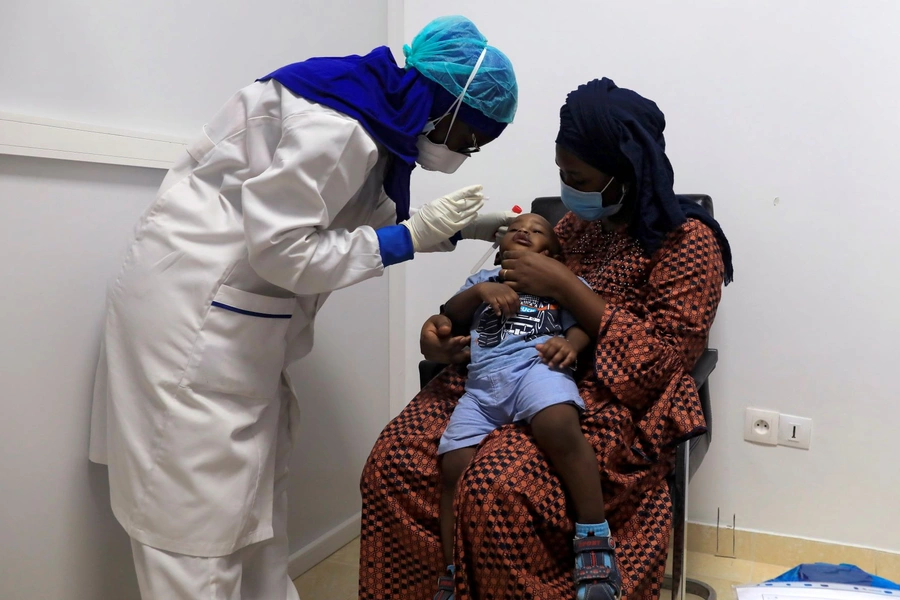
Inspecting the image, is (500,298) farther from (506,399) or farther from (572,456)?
(572,456)

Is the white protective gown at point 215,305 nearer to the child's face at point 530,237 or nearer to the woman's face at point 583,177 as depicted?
the child's face at point 530,237

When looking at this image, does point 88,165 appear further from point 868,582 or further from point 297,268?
point 868,582

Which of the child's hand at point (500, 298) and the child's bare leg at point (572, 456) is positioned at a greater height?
the child's hand at point (500, 298)

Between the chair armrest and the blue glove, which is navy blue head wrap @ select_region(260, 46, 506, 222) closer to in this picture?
the blue glove

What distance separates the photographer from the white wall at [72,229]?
1250mm

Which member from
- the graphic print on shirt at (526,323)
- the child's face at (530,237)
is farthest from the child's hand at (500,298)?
the child's face at (530,237)

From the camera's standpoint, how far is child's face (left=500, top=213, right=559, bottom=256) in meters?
1.55

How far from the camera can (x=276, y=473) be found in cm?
156

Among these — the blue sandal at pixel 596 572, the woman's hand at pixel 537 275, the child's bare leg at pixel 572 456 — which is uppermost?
the woman's hand at pixel 537 275

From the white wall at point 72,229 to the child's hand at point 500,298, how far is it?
2.56ft

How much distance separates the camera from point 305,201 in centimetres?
121

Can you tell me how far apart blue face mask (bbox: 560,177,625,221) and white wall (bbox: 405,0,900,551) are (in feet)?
1.83

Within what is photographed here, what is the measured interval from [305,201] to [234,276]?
213 mm

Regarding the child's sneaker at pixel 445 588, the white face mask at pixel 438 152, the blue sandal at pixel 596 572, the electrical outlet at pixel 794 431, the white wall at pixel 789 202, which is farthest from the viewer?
the electrical outlet at pixel 794 431
